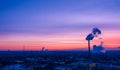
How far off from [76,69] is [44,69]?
769cm

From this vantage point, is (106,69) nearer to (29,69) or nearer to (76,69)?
(76,69)

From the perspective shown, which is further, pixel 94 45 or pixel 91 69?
pixel 94 45

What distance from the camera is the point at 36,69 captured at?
6862 centimetres

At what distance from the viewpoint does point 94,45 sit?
419 ft

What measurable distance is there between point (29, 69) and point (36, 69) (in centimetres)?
168

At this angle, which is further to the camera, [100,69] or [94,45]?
[94,45]

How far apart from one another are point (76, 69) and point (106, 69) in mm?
7230

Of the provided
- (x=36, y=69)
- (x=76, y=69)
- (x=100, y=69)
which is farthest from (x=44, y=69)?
(x=100, y=69)

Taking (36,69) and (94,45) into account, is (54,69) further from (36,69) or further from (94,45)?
(94,45)

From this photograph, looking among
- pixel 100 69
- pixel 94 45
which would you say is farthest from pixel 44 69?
pixel 94 45

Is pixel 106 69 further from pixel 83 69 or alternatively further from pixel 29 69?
pixel 29 69

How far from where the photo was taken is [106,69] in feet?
221

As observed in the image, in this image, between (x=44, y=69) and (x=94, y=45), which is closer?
(x=44, y=69)

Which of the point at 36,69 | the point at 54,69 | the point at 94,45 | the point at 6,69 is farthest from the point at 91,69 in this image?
the point at 94,45
